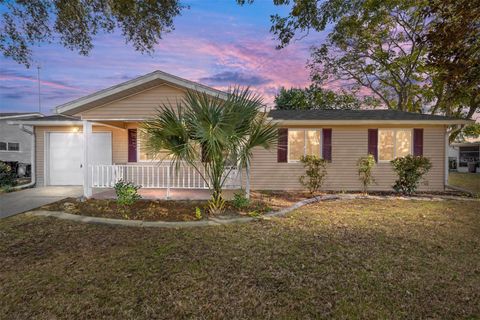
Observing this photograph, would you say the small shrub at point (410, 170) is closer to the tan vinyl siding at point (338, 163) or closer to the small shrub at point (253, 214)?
the tan vinyl siding at point (338, 163)

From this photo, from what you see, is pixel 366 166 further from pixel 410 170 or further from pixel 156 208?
pixel 156 208

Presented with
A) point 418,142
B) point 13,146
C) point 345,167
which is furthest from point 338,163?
point 13,146

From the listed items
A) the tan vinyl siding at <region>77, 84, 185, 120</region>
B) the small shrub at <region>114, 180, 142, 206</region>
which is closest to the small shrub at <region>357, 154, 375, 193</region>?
the tan vinyl siding at <region>77, 84, 185, 120</region>

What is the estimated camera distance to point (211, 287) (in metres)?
3.07

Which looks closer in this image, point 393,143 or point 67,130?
point 393,143

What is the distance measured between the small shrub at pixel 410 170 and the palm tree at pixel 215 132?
18.4 ft

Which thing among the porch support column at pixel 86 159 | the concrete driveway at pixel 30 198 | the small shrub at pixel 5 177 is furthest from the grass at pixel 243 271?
the small shrub at pixel 5 177

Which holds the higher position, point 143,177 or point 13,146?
point 13,146

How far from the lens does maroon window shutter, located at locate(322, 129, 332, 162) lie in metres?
10.4

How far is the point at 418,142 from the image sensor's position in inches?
404

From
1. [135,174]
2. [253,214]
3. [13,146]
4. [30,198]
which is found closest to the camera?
[253,214]

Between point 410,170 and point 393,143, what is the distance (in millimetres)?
1847

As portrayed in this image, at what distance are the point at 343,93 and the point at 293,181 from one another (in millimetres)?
14663

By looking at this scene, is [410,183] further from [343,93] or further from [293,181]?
[343,93]
